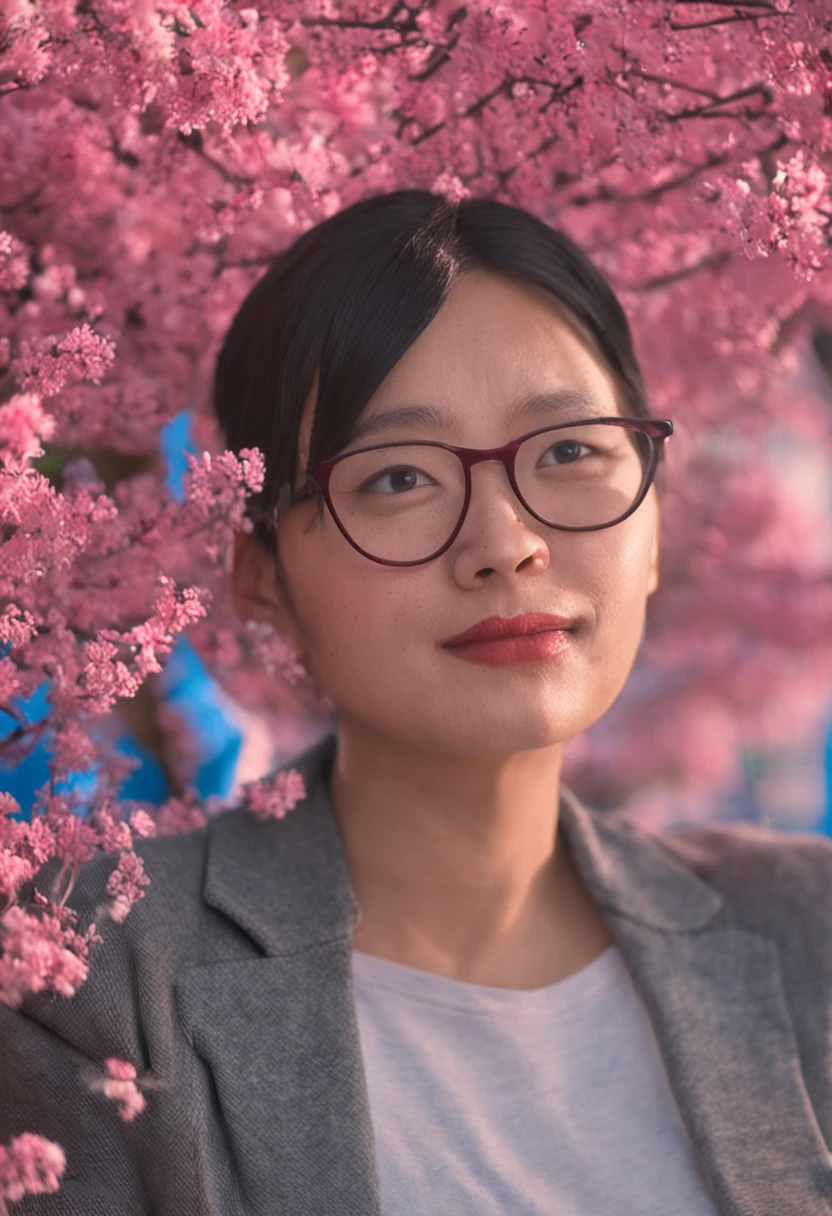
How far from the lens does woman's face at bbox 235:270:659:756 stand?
1.18m

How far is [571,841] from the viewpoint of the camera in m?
1.52

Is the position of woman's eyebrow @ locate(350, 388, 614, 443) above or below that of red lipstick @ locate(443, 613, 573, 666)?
above

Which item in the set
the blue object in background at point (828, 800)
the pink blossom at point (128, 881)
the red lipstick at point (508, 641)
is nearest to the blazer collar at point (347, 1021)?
the pink blossom at point (128, 881)

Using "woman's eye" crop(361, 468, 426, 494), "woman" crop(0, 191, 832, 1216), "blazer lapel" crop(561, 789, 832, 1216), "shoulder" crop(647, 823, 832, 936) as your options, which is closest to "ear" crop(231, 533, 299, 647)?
"woman" crop(0, 191, 832, 1216)

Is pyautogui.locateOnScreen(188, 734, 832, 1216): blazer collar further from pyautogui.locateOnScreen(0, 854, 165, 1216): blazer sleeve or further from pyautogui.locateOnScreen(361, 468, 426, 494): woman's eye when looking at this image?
pyautogui.locateOnScreen(361, 468, 426, 494): woman's eye

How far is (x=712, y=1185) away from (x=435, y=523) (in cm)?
73

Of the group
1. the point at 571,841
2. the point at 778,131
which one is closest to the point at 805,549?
the point at 571,841

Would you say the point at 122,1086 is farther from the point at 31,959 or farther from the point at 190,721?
the point at 190,721

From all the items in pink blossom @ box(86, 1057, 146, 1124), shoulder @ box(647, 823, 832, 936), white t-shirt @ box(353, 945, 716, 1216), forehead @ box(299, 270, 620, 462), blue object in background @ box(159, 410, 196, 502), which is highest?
blue object in background @ box(159, 410, 196, 502)

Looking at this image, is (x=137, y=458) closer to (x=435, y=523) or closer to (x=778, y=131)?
(x=435, y=523)

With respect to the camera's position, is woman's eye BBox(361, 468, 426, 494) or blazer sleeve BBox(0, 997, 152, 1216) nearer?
blazer sleeve BBox(0, 997, 152, 1216)

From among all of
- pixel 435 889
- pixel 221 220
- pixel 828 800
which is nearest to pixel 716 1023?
pixel 435 889

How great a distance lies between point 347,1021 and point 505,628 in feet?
1.38

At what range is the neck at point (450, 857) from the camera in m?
1.36
